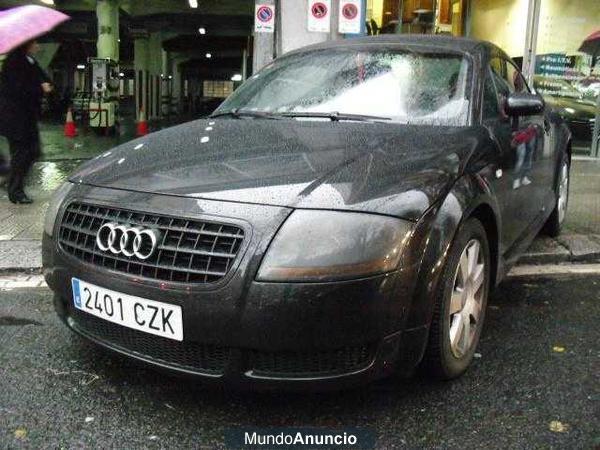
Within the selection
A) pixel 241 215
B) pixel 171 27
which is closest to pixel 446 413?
pixel 241 215

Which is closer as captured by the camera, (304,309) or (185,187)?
(304,309)

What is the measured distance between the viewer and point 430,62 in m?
3.38

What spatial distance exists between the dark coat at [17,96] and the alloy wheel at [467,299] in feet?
15.7

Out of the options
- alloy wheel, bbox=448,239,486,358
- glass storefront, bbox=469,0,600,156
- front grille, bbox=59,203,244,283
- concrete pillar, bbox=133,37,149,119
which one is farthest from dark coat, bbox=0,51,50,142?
concrete pillar, bbox=133,37,149,119

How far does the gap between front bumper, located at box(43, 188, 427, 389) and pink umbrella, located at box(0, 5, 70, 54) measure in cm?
385

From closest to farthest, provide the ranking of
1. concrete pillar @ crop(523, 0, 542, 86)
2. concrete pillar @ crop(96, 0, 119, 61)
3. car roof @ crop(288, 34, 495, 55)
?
car roof @ crop(288, 34, 495, 55)
concrete pillar @ crop(523, 0, 542, 86)
concrete pillar @ crop(96, 0, 119, 61)

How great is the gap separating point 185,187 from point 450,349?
47.6 inches

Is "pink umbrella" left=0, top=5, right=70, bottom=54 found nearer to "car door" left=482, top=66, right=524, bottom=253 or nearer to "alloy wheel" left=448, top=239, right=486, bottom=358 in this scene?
"car door" left=482, top=66, right=524, bottom=253

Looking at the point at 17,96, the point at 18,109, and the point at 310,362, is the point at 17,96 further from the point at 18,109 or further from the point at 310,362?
the point at 310,362

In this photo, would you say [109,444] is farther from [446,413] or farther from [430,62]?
[430,62]

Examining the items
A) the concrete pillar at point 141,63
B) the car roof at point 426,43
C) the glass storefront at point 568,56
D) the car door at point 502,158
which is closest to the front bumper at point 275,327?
the car door at point 502,158

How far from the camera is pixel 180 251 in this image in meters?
2.20

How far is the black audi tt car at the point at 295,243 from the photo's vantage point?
2.10 m

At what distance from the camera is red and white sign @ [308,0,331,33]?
709 centimetres
